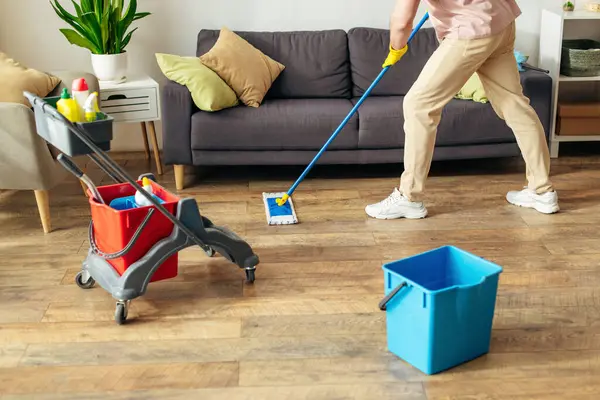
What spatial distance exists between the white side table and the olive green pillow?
138 millimetres

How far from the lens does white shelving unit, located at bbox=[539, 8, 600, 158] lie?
175 inches

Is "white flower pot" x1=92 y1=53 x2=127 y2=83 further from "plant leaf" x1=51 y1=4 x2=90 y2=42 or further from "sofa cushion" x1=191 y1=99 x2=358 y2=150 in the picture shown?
"sofa cushion" x1=191 y1=99 x2=358 y2=150

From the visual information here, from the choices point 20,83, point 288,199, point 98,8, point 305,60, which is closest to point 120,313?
point 288,199

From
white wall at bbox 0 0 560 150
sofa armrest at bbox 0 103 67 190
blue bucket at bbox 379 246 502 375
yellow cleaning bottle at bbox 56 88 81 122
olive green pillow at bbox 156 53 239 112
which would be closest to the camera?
blue bucket at bbox 379 246 502 375

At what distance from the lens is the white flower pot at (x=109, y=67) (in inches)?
164

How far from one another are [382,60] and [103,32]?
1473 mm

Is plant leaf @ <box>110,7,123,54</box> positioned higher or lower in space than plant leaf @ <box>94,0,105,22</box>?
lower

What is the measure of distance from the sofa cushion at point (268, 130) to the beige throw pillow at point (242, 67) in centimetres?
13

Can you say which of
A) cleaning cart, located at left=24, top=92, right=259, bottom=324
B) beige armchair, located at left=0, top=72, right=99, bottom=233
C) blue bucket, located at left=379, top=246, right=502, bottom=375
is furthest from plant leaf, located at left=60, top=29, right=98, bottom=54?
blue bucket, located at left=379, top=246, right=502, bottom=375

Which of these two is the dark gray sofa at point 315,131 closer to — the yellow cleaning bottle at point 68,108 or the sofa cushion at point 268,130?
the sofa cushion at point 268,130

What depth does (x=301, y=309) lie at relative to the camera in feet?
8.98

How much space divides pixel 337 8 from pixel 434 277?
2500mm

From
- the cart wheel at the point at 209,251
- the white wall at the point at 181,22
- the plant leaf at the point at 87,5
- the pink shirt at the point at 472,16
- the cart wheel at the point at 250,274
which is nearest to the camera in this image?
the cart wheel at the point at 209,251

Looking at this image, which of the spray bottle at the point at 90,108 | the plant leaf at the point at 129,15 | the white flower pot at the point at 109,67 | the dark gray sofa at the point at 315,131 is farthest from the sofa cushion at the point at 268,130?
the spray bottle at the point at 90,108
